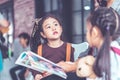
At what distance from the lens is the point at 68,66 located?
253 centimetres

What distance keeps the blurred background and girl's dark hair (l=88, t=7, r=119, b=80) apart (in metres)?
0.10

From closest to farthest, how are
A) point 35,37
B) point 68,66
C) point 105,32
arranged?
point 105,32
point 68,66
point 35,37

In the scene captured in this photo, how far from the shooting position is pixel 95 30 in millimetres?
2398

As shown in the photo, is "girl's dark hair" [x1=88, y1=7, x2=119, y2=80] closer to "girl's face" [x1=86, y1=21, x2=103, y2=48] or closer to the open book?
"girl's face" [x1=86, y1=21, x2=103, y2=48]

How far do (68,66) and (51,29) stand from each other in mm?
273

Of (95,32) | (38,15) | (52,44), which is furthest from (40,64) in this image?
(95,32)

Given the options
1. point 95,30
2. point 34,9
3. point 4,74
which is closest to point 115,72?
point 95,30

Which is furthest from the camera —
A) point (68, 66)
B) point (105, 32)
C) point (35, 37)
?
point (35, 37)

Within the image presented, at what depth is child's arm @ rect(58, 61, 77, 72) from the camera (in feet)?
8.20

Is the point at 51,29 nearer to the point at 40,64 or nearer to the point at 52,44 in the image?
the point at 52,44

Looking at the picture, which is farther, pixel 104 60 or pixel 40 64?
pixel 40 64

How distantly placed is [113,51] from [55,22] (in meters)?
0.45

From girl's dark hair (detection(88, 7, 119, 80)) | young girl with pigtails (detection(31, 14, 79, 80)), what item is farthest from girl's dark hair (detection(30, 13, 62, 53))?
girl's dark hair (detection(88, 7, 119, 80))

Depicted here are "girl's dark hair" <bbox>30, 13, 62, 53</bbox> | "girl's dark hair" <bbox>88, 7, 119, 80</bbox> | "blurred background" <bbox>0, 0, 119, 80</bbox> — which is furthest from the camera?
"girl's dark hair" <bbox>30, 13, 62, 53</bbox>
